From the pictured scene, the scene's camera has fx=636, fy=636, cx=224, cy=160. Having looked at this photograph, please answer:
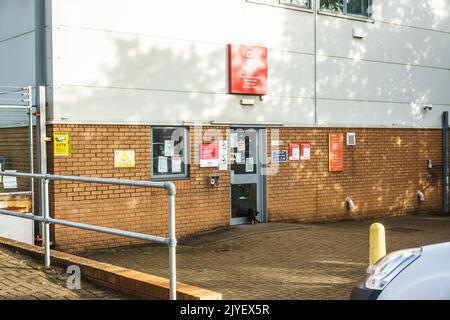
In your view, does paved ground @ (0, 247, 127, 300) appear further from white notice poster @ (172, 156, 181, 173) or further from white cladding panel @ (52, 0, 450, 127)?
white notice poster @ (172, 156, 181, 173)

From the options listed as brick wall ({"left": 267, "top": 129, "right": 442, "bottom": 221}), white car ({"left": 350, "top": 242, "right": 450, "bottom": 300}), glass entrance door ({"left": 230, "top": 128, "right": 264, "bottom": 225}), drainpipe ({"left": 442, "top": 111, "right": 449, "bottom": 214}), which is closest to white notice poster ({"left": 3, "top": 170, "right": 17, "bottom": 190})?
glass entrance door ({"left": 230, "top": 128, "right": 264, "bottom": 225})

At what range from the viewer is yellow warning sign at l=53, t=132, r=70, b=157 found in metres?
10.1

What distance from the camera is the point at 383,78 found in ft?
49.8

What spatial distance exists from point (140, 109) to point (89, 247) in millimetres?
2524

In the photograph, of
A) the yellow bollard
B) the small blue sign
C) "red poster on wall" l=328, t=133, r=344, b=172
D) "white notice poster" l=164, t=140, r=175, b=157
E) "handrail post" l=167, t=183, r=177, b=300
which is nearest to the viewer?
"handrail post" l=167, t=183, r=177, b=300

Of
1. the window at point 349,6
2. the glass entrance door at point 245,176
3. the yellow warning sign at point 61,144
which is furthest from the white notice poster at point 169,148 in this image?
the window at point 349,6

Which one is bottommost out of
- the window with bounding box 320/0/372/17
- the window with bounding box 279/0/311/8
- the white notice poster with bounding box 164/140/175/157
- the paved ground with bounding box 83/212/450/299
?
the paved ground with bounding box 83/212/450/299

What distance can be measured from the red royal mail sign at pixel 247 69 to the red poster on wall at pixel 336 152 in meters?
2.26

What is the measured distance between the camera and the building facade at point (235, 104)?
34.2 feet

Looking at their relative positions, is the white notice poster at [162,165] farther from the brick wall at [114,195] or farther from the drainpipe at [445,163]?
the drainpipe at [445,163]

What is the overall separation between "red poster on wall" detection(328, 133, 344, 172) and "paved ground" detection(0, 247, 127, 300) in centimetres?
775

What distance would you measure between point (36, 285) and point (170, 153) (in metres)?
5.07
